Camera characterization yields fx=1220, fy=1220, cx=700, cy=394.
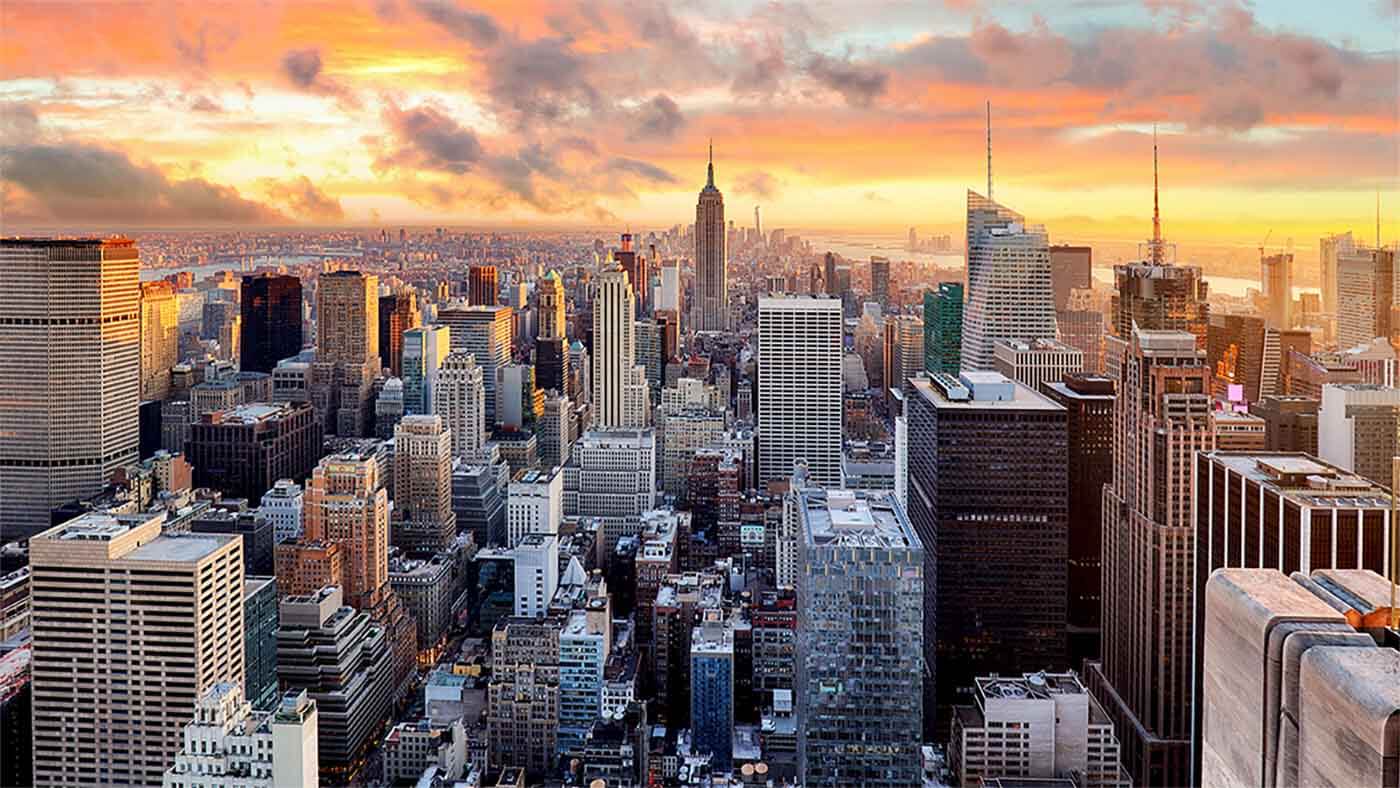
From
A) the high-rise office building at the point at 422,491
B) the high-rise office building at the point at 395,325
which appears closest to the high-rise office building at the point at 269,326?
the high-rise office building at the point at 395,325

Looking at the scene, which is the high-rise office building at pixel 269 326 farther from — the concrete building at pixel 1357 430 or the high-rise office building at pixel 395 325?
the concrete building at pixel 1357 430

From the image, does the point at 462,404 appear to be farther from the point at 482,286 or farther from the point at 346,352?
the point at 346,352

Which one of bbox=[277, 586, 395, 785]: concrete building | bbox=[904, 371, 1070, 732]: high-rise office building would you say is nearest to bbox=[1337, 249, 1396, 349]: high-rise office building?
bbox=[904, 371, 1070, 732]: high-rise office building

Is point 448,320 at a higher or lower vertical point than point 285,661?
higher

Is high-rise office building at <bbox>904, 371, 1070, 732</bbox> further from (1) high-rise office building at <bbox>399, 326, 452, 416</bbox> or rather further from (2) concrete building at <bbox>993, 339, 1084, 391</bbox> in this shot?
(1) high-rise office building at <bbox>399, 326, 452, 416</bbox>

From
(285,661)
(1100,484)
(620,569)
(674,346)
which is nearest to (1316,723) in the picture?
(285,661)

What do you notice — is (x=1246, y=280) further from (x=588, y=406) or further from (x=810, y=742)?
(x=588, y=406)
